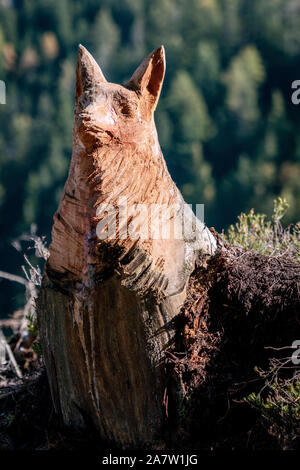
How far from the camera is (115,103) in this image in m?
2.53

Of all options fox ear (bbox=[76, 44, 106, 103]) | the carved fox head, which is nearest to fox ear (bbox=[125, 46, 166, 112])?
the carved fox head

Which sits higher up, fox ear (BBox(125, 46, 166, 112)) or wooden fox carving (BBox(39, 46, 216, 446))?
fox ear (BBox(125, 46, 166, 112))

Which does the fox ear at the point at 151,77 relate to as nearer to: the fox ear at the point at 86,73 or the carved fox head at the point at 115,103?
the carved fox head at the point at 115,103

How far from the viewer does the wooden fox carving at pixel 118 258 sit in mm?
2539

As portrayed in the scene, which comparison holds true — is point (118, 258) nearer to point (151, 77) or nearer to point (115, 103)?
point (115, 103)

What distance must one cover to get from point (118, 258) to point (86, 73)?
3.10 ft

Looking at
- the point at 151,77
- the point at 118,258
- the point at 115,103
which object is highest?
the point at 151,77

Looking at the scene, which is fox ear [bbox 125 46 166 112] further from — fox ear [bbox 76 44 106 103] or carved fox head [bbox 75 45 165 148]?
fox ear [bbox 76 44 106 103]

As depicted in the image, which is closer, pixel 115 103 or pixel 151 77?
pixel 115 103

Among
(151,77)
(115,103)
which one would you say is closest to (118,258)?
(115,103)

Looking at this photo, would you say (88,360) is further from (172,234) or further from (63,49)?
(63,49)

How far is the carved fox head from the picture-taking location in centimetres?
244

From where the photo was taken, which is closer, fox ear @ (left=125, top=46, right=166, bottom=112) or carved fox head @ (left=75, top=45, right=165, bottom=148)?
carved fox head @ (left=75, top=45, right=165, bottom=148)
